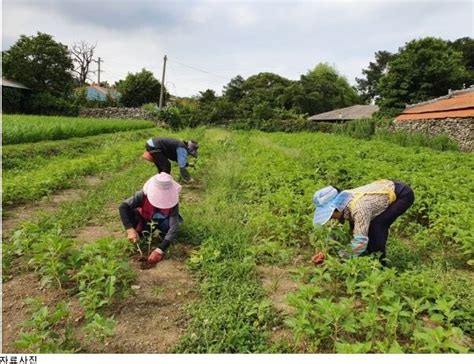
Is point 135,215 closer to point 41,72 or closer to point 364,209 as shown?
point 364,209

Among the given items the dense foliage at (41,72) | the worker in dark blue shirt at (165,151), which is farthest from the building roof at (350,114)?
the worker in dark blue shirt at (165,151)

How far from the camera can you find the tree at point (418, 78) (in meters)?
27.1

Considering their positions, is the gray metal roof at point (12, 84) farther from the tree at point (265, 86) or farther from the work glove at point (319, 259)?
the work glove at point (319, 259)

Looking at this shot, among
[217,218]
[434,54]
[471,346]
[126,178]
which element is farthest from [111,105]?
[471,346]

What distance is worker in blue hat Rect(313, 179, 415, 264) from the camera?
3.38 meters

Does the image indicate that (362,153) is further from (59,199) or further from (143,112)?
(143,112)

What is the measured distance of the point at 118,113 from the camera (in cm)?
3177

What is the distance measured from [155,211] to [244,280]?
1210mm

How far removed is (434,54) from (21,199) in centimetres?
2929

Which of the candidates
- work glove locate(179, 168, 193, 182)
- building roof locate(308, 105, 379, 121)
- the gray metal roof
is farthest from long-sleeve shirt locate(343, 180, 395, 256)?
building roof locate(308, 105, 379, 121)

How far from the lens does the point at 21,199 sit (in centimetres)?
563

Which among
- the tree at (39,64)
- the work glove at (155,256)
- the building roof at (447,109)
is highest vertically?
the tree at (39,64)

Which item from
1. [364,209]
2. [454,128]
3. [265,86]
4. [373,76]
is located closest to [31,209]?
[364,209]

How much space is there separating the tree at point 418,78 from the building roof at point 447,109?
2.03 m
